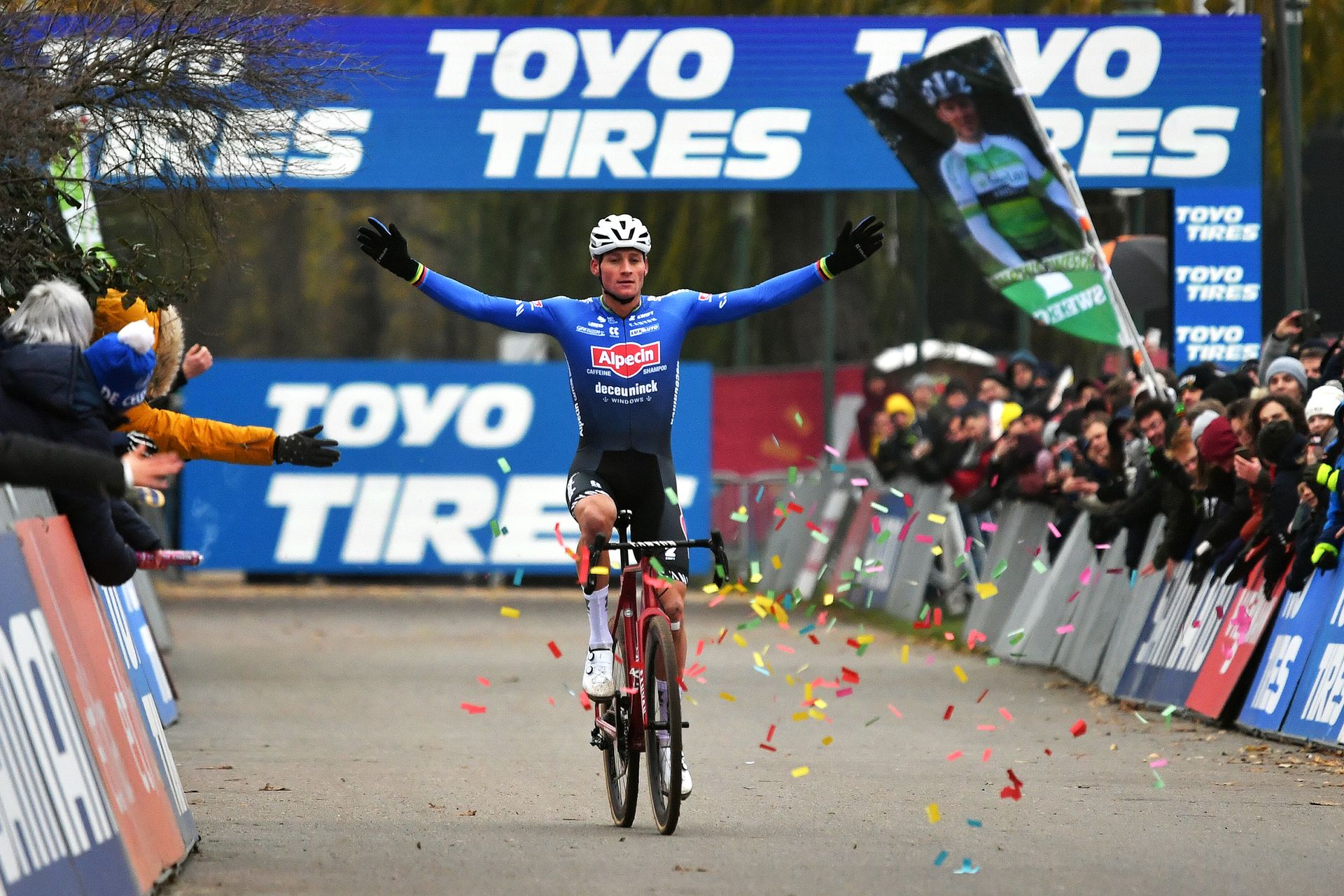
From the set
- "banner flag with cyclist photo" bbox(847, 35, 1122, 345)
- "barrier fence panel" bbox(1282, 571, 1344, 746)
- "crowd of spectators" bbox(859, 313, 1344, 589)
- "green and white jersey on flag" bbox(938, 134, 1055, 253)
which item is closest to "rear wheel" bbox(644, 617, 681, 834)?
"barrier fence panel" bbox(1282, 571, 1344, 746)

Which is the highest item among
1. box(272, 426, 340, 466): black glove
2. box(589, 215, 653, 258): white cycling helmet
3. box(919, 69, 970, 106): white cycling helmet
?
box(919, 69, 970, 106): white cycling helmet

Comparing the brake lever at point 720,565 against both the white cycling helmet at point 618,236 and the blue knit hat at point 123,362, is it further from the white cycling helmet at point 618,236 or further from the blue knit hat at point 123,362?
the blue knit hat at point 123,362

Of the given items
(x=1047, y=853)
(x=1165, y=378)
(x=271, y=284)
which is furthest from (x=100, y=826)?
(x=271, y=284)

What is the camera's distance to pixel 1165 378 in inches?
712

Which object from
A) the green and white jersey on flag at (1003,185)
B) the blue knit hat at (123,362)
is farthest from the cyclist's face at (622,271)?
the green and white jersey on flag at (1003,185)

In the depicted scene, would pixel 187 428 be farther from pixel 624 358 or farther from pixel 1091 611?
pixel 1091 611

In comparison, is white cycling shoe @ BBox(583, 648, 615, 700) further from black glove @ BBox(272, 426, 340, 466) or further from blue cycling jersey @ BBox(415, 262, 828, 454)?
black glove @ BBox(272, 426, 340, 466)

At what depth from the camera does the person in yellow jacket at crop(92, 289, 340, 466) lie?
29.3 ft

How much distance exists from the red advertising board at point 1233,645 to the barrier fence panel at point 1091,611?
2.36 metres

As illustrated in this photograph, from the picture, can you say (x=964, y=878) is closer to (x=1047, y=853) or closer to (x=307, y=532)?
(x=1047, y=853)

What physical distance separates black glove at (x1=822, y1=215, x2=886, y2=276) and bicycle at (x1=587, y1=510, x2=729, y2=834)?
131 centimetres

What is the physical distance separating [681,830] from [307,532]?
19.3 metres

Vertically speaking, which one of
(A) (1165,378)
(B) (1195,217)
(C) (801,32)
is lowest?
(A) (1165,378)

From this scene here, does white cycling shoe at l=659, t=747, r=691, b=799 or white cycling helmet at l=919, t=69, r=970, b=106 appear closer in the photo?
white cycling shoe at l=659, t=747, r=691, b=799
